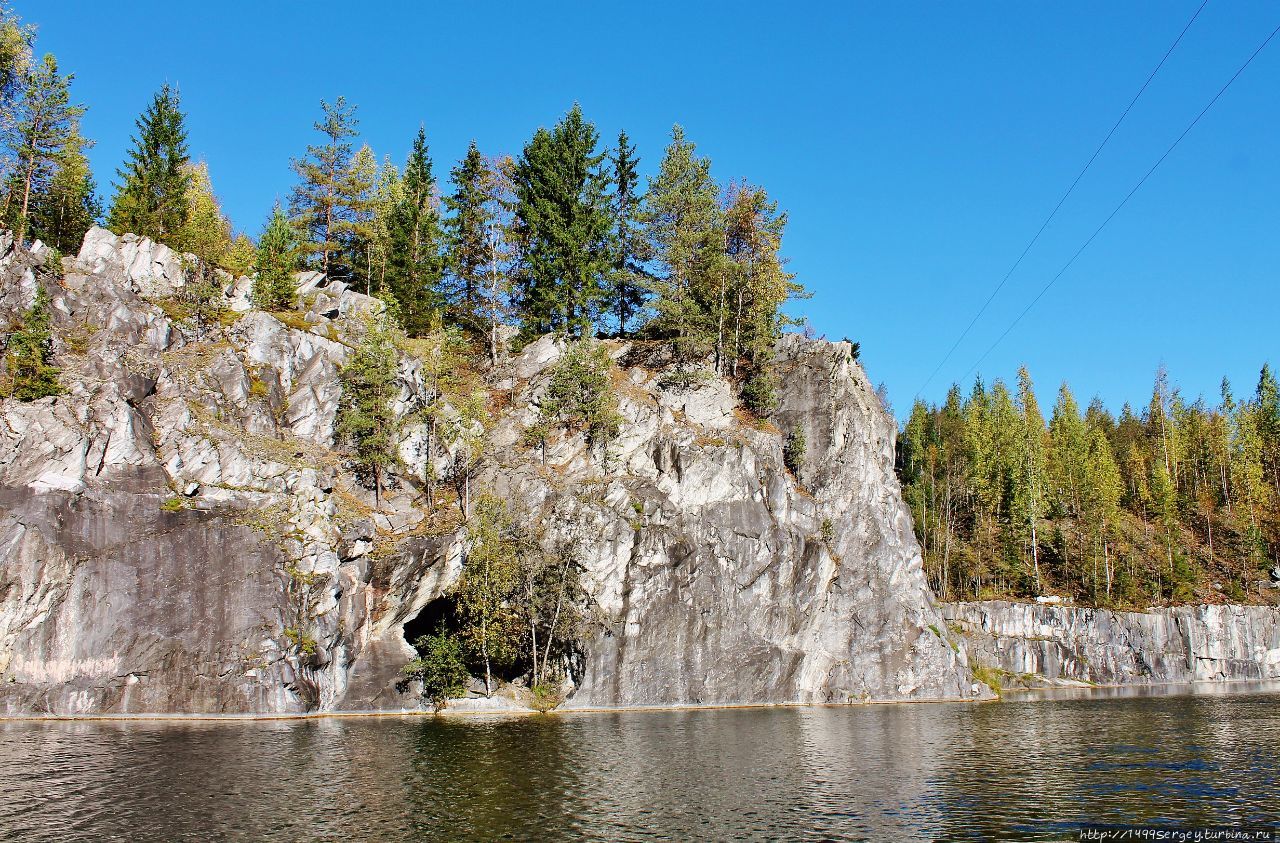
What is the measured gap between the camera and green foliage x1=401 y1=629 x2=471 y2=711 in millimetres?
49156

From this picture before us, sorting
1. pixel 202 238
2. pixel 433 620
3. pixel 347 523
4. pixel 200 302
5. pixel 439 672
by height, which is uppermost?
pixel 202 238

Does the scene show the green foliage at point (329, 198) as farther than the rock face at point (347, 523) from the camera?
Yes

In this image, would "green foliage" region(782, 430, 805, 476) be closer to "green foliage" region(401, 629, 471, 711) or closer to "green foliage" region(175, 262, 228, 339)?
"green foliage" region(401, 629, 471, 711)

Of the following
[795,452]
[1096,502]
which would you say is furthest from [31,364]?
[1096,502]

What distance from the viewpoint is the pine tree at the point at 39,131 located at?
201ft

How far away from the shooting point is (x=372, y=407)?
58.1 metres

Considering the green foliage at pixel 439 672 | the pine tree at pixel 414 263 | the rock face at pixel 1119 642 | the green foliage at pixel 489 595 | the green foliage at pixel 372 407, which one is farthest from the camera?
the rock face at pixel 1119 642

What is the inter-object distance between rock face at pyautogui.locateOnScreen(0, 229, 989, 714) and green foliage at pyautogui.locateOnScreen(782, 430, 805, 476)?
73 cm

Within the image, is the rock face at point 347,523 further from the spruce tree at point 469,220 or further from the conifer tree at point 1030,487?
→ the conifer tree at point 1030,487

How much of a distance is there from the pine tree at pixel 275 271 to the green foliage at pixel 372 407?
870cm

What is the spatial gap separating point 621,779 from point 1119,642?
77410 mm

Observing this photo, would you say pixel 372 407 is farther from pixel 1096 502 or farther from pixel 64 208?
pixel 1096 502

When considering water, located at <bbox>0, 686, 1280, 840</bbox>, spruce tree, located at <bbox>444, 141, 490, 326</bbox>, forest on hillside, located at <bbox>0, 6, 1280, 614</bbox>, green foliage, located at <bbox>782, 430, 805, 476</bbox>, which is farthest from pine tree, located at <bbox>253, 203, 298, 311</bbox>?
green foliage, located at <bbox>782, 430, 805, 476</bbox>

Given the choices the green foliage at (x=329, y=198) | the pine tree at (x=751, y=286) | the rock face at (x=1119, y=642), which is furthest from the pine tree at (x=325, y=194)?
the rock face at (x=1119, y=642)
